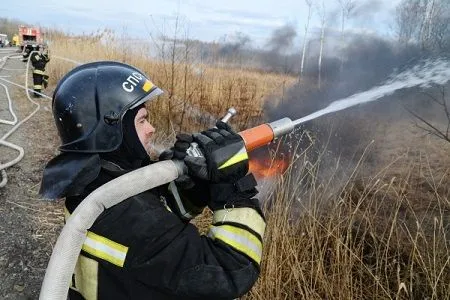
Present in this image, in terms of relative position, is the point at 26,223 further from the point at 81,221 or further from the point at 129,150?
the point at 81,221

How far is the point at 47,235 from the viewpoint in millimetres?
3699

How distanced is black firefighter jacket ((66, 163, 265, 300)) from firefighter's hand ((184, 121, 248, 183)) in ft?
0.64

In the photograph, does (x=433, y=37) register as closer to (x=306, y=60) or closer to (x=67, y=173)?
(x=67, y=173)

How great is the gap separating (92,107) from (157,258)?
716mm

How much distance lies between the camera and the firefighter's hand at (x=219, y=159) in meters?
1.46

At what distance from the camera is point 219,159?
146cm

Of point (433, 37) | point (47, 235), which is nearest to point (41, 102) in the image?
point (47, 235)

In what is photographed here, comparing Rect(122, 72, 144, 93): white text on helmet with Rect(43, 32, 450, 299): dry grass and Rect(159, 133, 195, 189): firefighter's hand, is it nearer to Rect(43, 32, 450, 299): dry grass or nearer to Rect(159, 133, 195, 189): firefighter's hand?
Rect(159, 133, 195, 189): firefighter's hand

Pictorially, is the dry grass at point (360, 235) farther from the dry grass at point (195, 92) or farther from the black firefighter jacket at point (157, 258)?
the dry grass at point (195, 92)

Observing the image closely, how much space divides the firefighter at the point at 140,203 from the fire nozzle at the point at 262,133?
144 millimetres

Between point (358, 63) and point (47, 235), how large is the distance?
5.45m

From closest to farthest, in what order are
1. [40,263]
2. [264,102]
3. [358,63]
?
1. [40,263]
2. [358,63]
3. [264,102]

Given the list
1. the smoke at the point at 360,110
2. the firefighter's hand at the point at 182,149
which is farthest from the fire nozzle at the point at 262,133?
the smoke at the point at 360,110

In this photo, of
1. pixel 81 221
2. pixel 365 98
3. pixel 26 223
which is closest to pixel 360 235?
pixel 365 98
